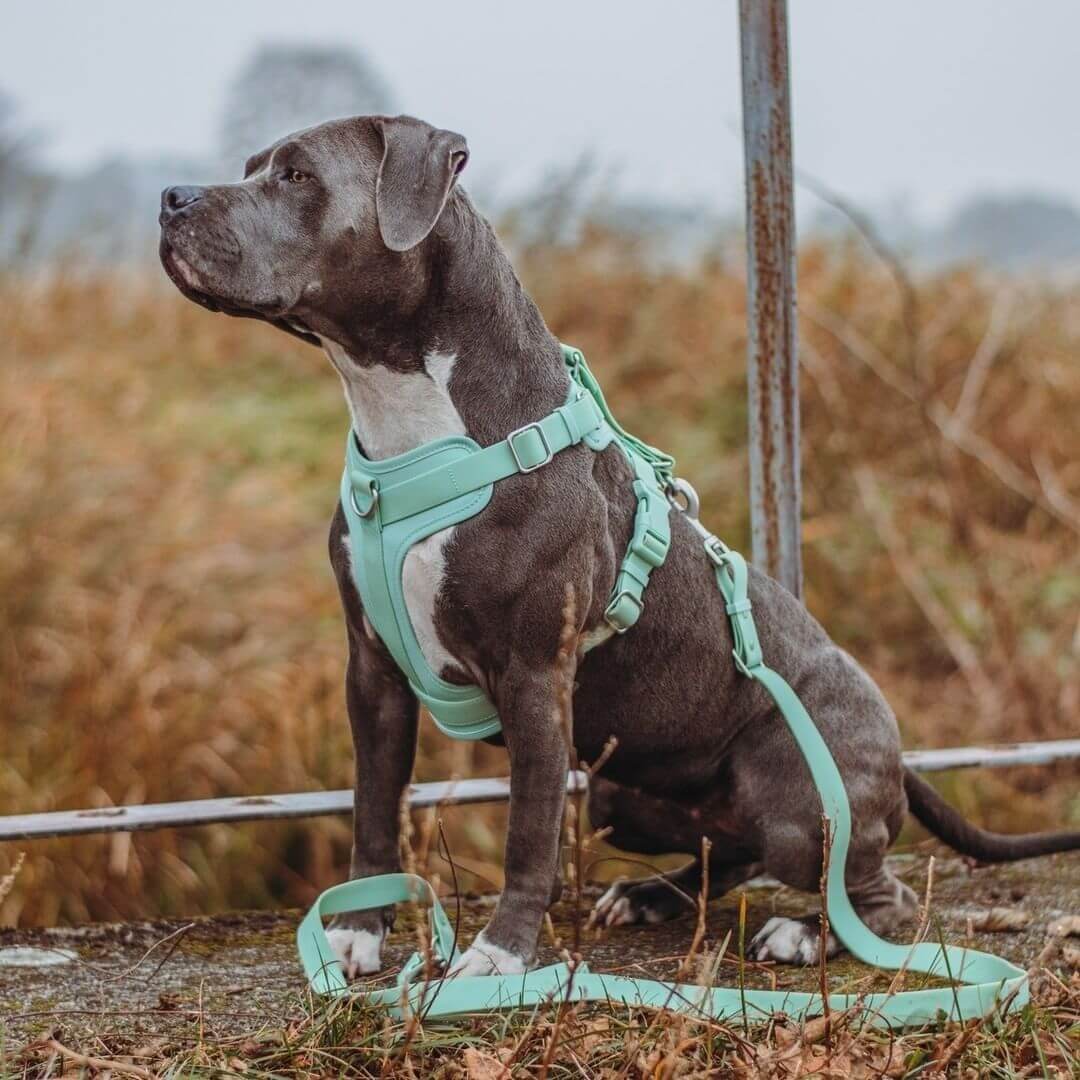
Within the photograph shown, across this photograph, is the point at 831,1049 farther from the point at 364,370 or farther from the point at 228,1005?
the point at 364,370

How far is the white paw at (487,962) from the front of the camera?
2.22 metres

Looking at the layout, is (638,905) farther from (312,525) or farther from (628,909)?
(312,525)

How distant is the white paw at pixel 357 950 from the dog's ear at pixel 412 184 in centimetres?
110

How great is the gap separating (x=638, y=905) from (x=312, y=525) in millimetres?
2535

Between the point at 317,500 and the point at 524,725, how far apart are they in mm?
3134

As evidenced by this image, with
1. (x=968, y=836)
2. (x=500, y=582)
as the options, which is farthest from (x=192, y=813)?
(x=968, y=836)

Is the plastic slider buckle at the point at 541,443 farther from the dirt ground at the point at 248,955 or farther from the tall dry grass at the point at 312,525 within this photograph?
the tall dry grass at the point at 312,525

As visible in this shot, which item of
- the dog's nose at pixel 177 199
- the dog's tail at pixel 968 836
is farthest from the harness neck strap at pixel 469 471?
the dog's tail at pixel 968 836

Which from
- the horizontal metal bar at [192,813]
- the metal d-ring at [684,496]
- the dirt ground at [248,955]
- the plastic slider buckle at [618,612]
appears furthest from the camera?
the horizontal metal bar at [192,813]

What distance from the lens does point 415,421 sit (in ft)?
7.43

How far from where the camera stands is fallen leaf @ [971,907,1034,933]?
2.76 m

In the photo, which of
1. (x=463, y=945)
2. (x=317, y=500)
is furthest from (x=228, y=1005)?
(x=317, y=500)

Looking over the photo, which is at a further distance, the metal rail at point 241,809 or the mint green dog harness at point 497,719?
the metal rail at point 241,809

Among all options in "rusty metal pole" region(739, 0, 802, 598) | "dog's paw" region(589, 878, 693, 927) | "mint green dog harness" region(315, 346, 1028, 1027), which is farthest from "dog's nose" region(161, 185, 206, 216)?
"dog's paw" region(589, 878, 693, 927)
